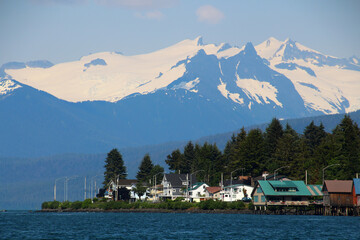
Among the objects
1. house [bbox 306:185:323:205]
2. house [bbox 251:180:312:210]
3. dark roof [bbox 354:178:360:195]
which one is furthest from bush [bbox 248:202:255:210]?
dark roof [bbox 354:178:360:195]

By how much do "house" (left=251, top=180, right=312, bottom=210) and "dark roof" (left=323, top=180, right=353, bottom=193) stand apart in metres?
11.3

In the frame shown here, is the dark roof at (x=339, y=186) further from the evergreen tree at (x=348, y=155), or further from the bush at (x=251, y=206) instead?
the bush at (x=251, y=206)

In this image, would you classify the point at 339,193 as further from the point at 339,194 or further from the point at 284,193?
the point at 284,193

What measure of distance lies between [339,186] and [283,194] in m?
16.1

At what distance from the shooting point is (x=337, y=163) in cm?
17288

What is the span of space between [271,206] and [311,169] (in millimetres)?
21771

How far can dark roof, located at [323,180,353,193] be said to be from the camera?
154 metres

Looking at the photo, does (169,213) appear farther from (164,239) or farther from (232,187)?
(164,239)

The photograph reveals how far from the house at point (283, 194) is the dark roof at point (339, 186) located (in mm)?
11299

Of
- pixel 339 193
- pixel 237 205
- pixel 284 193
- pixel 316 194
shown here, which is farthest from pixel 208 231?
pixel 237 205

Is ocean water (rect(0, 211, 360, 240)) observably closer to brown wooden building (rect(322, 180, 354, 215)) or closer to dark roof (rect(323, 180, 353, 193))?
dark roof (rect(323, 180, 353, 193))

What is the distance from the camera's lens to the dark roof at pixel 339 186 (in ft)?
506

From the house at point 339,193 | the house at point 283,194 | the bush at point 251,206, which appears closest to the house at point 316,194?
the house at point 283,194

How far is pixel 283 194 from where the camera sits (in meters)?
167
